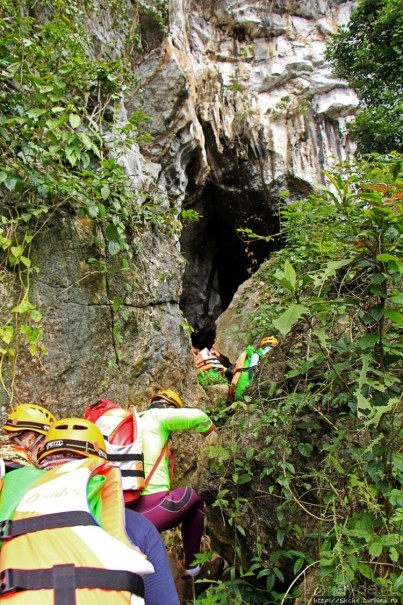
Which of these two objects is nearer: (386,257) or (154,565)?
(386,257)

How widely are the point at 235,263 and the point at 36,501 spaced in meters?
16.7

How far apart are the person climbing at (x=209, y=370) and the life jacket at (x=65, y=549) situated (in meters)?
5.22

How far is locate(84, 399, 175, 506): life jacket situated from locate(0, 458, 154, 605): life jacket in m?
1.31

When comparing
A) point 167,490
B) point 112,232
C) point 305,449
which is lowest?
point 167,490

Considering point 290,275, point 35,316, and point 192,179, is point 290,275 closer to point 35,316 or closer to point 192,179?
point 35,316

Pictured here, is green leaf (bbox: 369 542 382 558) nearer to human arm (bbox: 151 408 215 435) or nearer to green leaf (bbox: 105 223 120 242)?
human arm (bbox: 151 408 215 435)

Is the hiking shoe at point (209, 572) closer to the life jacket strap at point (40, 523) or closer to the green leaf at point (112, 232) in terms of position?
the life jacket strap at point (40, 523)

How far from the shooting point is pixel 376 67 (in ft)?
27.9

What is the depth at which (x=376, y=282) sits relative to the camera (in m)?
1.70

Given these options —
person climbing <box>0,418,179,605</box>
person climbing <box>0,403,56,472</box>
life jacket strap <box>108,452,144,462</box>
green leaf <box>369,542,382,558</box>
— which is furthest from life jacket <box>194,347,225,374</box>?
person climbing <box>0,418,179,605</box>

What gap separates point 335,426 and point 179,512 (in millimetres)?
1431

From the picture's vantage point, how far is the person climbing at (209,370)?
22.2 feet

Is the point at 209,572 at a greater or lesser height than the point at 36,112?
lesser

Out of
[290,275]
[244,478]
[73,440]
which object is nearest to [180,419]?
[244,478]
